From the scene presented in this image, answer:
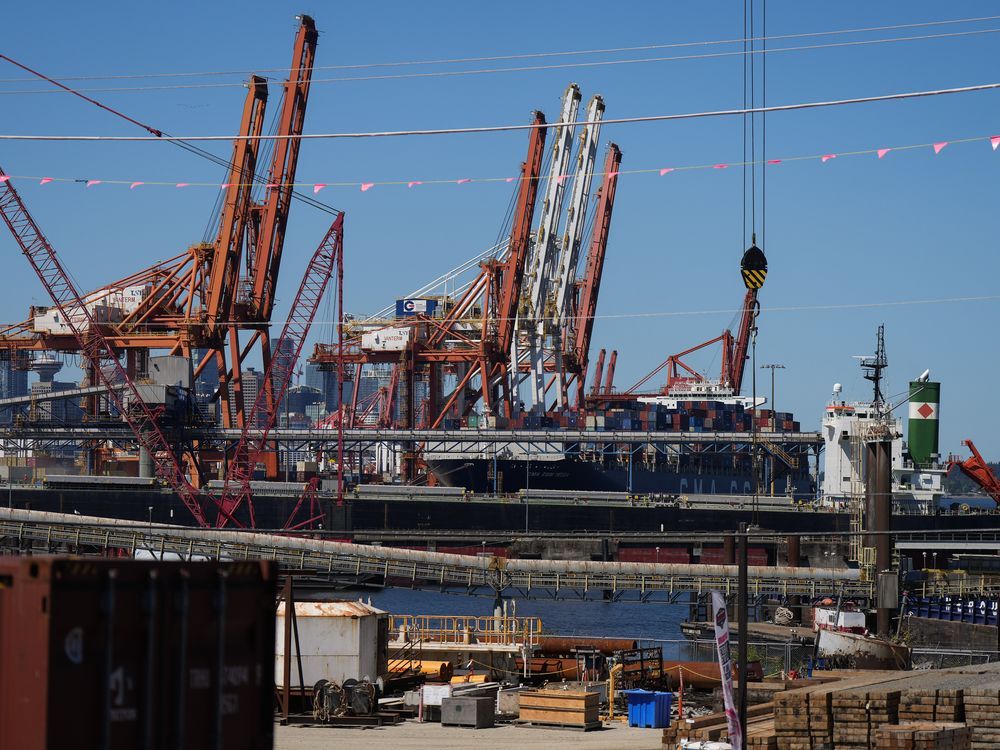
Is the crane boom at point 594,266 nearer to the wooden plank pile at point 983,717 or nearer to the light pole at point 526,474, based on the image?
the light pole at point 526,474

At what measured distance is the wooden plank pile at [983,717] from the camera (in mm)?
17094

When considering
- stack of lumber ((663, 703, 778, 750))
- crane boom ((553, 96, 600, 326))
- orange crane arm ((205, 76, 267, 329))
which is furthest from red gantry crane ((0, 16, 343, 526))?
stack of lumber ((663, 703, 778, 750))

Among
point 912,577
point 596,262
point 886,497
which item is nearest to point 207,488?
point 596,262

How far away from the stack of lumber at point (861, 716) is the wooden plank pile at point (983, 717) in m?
0.92

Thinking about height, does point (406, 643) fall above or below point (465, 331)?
below

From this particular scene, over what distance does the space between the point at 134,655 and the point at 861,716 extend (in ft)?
39.8

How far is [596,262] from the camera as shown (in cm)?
10994

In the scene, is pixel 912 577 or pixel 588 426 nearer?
pixel 912 577

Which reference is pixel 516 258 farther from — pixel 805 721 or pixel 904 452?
pixel 805 721

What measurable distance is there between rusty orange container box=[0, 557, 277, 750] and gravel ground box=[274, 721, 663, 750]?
12061 millimetres

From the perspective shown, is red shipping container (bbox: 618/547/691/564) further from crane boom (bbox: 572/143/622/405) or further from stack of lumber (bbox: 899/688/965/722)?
stack of lumber (bbox: 899/688/965/722)

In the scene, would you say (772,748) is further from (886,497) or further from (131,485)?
(131,485)

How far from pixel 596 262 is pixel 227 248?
37931 millimetres

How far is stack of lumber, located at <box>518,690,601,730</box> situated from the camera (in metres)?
23.2
